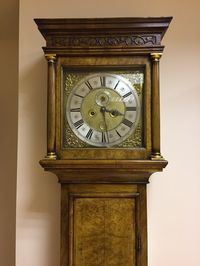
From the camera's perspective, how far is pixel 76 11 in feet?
5.05

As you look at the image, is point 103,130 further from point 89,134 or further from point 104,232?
point 104,232

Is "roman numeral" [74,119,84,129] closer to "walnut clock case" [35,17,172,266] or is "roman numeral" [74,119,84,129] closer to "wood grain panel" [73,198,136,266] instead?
"walnut clock case" [35,17,172,266]

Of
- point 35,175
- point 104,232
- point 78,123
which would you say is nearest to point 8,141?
point 35,175

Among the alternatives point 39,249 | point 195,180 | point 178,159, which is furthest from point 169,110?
point 39,249

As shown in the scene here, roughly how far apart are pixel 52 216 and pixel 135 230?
438 millimetres

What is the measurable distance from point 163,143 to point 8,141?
3.69 ft

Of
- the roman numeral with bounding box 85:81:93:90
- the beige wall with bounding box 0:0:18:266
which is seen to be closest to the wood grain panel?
the roman numeral with bounding box 85:81:93:90

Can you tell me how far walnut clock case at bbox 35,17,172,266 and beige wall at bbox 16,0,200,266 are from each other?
0.18m

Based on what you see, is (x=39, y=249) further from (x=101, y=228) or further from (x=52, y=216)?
(x=101, y=228)

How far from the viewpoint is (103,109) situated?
1.31 metres

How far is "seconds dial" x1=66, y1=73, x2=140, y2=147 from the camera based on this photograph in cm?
130

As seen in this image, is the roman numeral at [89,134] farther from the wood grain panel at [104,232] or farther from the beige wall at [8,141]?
the beige wall at [8,141]

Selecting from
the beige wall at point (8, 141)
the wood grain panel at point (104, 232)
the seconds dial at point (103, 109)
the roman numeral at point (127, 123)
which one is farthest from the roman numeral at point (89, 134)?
the beige wall at point (8, 141)

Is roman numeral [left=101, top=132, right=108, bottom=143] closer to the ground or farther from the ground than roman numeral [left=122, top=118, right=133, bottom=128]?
closer to the ground
